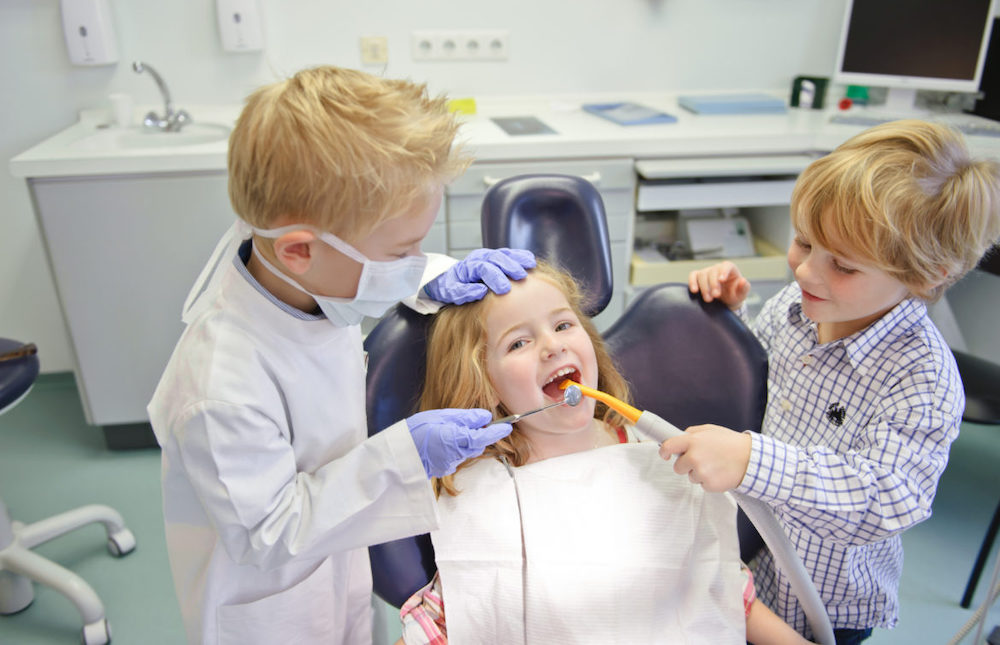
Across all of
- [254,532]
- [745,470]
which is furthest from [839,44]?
[254,532]

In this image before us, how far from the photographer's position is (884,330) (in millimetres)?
1115

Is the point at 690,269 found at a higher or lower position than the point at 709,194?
lower

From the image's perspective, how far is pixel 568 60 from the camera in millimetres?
2947

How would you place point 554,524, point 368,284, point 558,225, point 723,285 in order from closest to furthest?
point 368,284 < point 554,524 < point 723,285 < point 558,225

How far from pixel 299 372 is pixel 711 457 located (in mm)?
588

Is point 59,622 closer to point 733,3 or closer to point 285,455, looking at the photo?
point 285,455

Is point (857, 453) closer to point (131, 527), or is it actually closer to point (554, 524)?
point (554, 524)

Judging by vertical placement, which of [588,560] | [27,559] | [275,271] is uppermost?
[275,271]

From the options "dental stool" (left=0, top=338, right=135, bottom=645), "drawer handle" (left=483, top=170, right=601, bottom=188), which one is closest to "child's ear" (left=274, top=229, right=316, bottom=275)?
"dental stool" (left=0, top=338, right=135, bottom=645)

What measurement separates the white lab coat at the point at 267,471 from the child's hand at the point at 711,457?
355 mm

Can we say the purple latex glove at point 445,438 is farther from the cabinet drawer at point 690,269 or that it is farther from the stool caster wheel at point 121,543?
the cabinet drawer at point 690,269

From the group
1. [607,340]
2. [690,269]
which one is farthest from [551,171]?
[607,340]

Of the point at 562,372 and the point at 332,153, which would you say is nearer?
the point at 332,153

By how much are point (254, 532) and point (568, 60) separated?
2494mm
